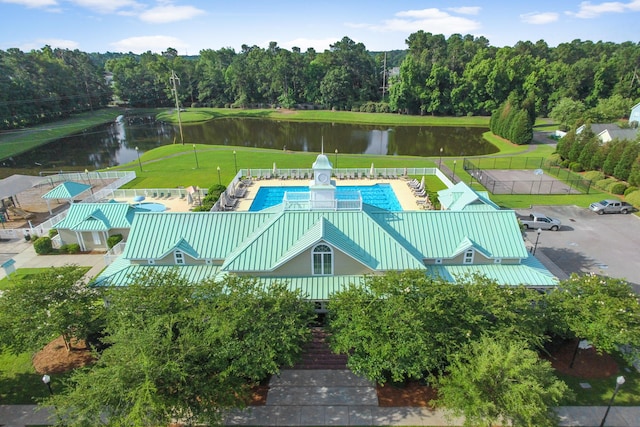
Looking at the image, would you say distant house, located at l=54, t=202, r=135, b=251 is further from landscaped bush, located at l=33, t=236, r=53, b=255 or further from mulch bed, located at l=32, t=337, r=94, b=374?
mulch bed, located at l=32, t=337, r=94, b=374

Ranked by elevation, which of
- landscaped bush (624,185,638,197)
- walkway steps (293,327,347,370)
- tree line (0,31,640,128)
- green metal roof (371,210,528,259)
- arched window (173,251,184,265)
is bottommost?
walkway steps (293,327,347,370)

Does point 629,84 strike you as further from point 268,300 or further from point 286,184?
point 268,300

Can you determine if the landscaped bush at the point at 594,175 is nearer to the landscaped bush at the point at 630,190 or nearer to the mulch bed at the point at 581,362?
the landscaped bush at the point at 630,190

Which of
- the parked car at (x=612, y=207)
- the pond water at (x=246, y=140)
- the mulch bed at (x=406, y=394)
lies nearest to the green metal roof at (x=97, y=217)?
the mulch bed at (x=406, y=394)

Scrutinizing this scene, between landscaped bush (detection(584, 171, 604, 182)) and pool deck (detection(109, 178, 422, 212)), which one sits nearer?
pool deck (detection(109, 178, 422, 212))

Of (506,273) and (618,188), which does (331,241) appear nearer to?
(506,273)

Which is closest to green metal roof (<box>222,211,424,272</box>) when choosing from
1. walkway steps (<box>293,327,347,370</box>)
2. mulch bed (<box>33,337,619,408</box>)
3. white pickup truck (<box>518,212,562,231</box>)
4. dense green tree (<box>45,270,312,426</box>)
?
dense green tree (<box>45,270,312,426</box>)
